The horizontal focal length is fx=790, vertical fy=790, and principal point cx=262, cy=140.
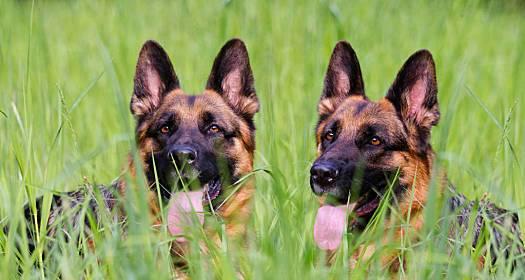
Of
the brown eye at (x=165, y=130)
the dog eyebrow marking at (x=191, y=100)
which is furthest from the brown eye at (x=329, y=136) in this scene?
the brown eye at (x=165, y=130)

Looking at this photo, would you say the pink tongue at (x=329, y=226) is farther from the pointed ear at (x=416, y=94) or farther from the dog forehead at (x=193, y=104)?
the dog forehead at (x=193, y=104)

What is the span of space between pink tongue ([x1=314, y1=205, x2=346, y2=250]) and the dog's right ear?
2.97 ft

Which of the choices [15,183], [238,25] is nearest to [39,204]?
[15,183]

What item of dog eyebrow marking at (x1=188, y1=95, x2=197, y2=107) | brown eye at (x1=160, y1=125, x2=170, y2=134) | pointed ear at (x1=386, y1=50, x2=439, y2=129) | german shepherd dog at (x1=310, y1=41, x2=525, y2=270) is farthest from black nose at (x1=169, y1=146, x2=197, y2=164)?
pointed ear at (x1=386, y1=50, x2=439, y2=129)

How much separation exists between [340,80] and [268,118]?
41.5 inches

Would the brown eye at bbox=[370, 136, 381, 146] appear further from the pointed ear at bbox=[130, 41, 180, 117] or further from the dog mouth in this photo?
the pointed ear at bbox=[130, 41, 180, 117]

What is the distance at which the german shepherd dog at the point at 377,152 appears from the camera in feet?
14.5

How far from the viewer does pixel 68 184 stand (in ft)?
19.5

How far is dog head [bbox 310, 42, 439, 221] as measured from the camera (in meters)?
4.49

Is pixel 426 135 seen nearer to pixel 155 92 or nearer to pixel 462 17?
pixel 155 92

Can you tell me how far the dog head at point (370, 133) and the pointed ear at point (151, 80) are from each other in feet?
3.35

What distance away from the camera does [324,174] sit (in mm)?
4371

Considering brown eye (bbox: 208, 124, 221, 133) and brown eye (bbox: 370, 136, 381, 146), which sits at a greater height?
brown eye (bbox: 208, 124, 221, 133)

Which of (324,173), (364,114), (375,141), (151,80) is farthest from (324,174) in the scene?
(151,80)
